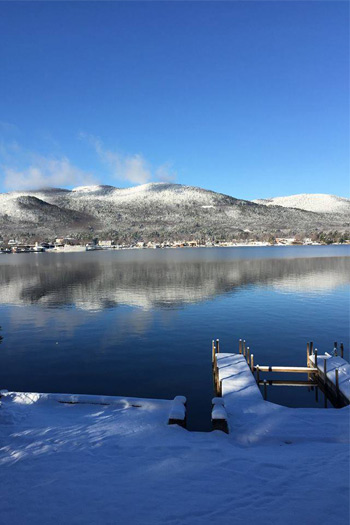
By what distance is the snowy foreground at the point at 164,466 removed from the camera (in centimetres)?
910

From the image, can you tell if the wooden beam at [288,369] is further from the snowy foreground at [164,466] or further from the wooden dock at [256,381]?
the snowy foreground at [164,466]

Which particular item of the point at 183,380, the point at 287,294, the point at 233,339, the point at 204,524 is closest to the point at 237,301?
the point at 287,294

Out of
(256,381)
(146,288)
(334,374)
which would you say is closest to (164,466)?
(256,381)

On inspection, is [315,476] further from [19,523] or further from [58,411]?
[58,411]

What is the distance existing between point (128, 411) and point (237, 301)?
33.0 m

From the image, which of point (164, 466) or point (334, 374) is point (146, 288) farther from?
point (164, 466)

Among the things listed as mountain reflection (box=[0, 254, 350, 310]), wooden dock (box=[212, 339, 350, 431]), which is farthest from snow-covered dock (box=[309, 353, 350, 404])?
mountain reflection (box=[0, 254, 350, 310])

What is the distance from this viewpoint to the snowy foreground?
9.10 metres

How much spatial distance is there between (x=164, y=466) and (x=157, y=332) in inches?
857

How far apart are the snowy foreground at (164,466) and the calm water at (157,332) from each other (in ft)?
11.8

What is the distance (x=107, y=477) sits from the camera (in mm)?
10703

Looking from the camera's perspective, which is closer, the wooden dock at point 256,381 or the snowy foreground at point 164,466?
the snowy foreground at point 164,466

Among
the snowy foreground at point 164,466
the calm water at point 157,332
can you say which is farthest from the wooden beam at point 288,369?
the snowy foreground at point 164,466

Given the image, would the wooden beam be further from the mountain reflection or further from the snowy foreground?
the mountain reflection
